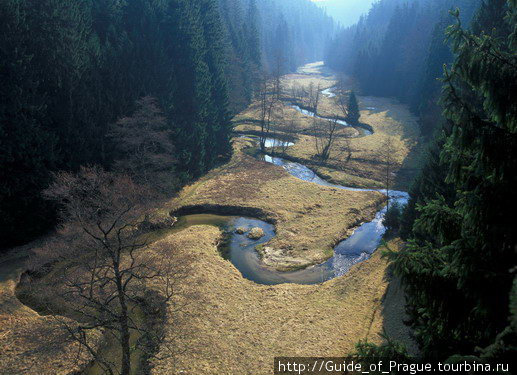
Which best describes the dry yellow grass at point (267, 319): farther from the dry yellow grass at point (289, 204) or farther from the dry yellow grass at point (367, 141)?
the dry yellow grass at point (367, 141)

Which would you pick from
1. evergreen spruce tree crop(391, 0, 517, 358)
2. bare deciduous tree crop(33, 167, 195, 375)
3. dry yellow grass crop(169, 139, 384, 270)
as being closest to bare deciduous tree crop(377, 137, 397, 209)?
dry yellow grass crop(169, 139, 384, 270)

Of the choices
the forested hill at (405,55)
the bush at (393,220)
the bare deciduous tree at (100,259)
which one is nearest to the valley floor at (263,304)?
the bare deciduous tree at (100,259)

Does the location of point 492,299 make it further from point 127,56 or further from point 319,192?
point 127,56

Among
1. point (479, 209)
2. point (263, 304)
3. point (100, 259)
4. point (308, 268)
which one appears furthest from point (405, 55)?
point (479, 209)

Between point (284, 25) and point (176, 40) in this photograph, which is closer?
point (176, 40)

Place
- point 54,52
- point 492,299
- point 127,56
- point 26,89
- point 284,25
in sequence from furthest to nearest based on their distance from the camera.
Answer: point 284,25, point 127,56, point 54,52, point 26,89, point 492,299

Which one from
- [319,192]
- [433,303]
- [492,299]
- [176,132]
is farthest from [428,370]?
[176,132]

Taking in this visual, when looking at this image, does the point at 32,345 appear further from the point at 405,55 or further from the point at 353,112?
the point at 405,55
